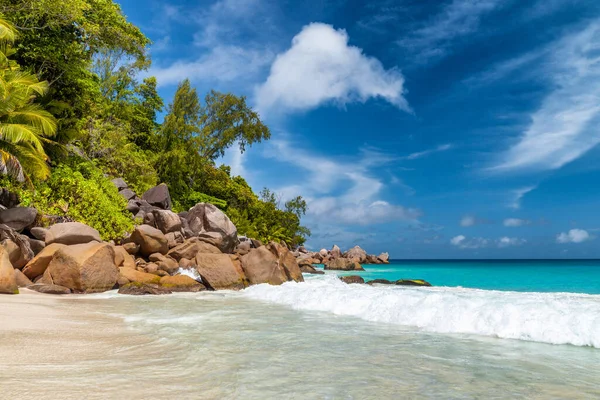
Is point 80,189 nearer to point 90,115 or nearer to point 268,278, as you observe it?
point 90,115

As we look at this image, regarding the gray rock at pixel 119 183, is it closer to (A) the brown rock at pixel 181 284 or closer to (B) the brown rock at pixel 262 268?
(B) the brown rock at pixel 262 268

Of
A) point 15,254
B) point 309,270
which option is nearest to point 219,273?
point 15,254

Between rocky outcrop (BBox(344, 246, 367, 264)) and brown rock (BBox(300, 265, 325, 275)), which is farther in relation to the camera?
rocky outcrop (BBox(344, 246, 367, 264))

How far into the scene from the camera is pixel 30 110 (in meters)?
15.5

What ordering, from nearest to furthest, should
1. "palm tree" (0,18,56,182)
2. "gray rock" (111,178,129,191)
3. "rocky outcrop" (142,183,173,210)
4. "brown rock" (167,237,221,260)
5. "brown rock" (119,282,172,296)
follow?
"brown rock" (119,282,172,296)
"palm tree" (0,18,56,182)
"brown rock" (167,237,221,260)
"gray rock" (111,178,129,191)
"rocky outcrop" (142,183,173,210)

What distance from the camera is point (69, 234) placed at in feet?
47.5

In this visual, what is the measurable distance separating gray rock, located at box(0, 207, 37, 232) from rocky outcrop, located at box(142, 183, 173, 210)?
9478mm

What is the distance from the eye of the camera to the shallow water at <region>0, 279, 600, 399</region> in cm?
373

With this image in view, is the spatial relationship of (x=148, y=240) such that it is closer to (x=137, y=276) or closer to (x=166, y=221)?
(x=137, y=276)

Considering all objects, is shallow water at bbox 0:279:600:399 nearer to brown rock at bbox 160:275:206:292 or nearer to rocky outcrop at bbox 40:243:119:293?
rocky outcrop at bbox 40:243:119:293

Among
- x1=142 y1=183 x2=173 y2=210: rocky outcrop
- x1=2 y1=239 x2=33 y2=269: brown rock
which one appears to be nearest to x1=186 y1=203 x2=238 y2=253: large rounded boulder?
x1=142 y1=183 x2=173 y2=210: rocky outcrop

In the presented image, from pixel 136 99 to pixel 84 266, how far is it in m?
26.0

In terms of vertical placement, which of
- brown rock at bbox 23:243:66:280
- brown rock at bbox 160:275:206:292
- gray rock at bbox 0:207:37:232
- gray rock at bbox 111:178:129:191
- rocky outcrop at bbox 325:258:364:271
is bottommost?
brown rock at bbox 160:275:206:292

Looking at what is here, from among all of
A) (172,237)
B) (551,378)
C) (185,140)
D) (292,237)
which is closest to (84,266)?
(172,237)
